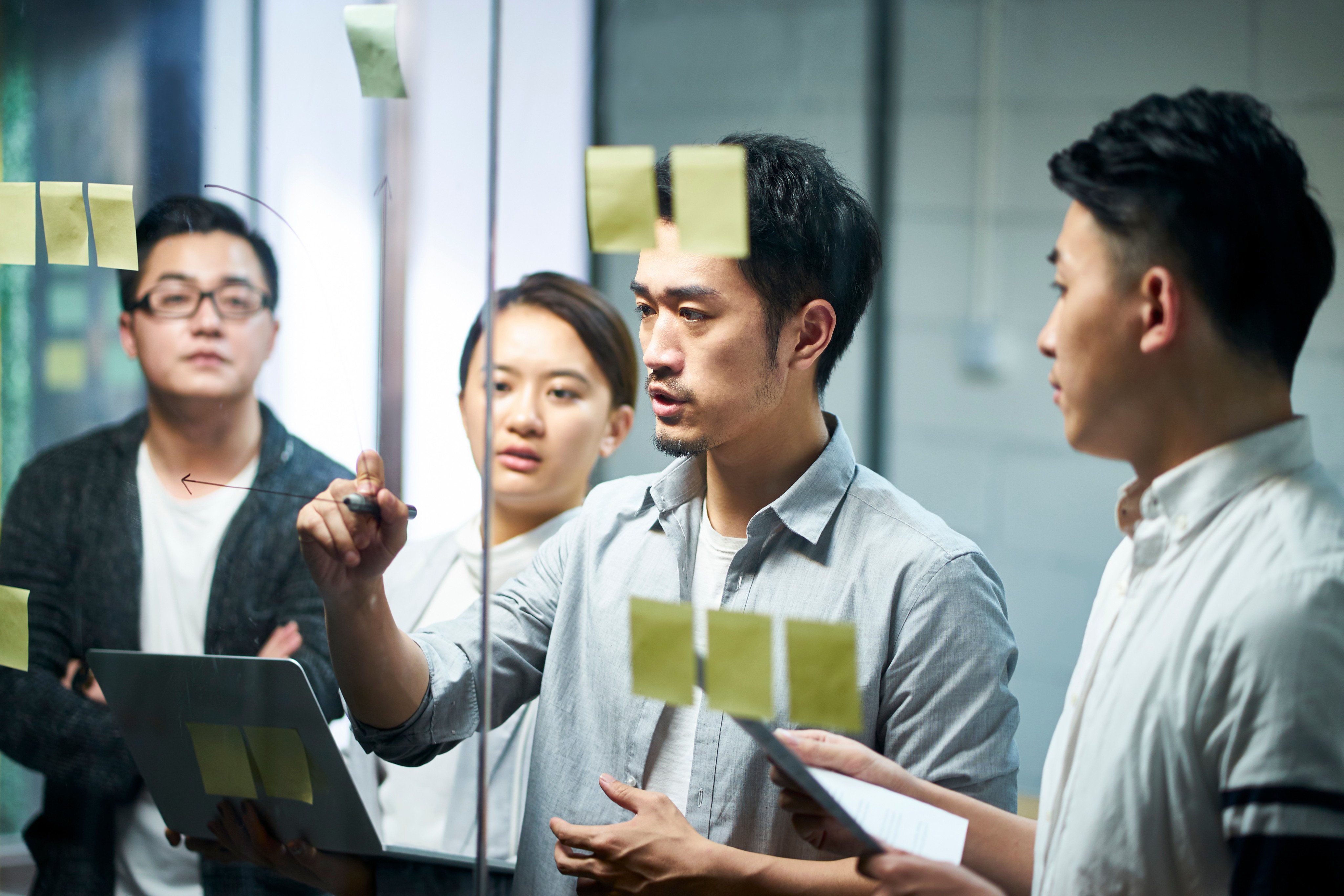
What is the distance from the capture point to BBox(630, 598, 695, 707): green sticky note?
0.90m

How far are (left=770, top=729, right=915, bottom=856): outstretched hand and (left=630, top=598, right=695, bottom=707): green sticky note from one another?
0.11m

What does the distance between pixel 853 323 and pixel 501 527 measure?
1.81 feet

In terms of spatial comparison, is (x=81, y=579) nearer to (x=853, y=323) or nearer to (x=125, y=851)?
(x=125, y=851)

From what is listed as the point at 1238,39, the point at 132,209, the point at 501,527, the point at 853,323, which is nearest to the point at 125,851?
the point at 501,527

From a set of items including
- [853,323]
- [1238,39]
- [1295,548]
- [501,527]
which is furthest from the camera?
[501,527]

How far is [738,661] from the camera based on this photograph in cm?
87

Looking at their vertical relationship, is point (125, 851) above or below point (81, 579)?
below

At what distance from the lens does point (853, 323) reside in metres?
1.10

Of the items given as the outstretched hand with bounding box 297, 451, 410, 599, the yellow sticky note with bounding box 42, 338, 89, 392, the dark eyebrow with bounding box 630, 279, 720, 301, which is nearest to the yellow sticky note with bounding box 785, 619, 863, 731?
the dark eyebrow with bounding box 630, 279, 720, 301

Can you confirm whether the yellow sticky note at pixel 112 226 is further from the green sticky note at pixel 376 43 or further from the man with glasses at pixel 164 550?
the green sticky note at pixel 376 43

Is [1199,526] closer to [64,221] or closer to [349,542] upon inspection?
[349,542]

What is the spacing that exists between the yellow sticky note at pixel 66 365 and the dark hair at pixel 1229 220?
1290 mm

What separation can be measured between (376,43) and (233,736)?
0.86 m

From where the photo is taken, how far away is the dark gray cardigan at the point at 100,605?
1.26 meters
